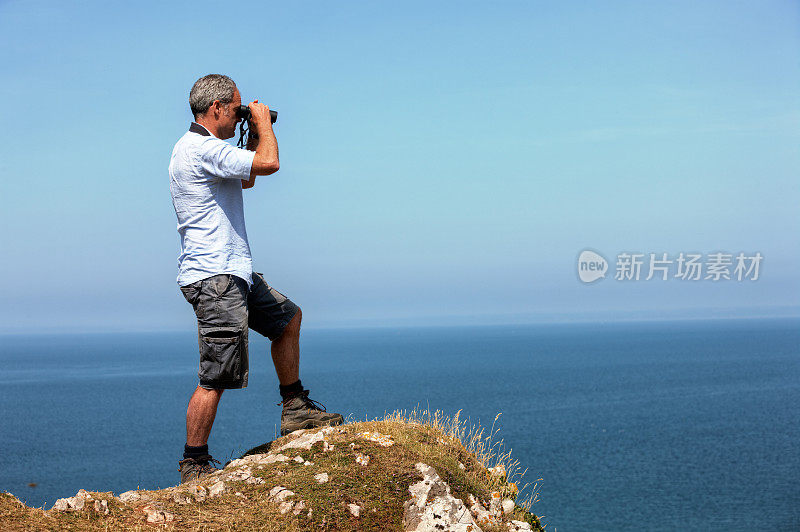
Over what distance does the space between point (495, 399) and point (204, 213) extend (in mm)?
120149

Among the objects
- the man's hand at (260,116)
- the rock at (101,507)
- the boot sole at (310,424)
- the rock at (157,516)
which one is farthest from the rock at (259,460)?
the man's hand at (260,116)

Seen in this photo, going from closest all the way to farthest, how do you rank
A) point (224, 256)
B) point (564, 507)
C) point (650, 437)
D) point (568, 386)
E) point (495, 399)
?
point (224, 256) → point (564, 507) → point (650, 437) → point (495, 399) → point (568, 386)

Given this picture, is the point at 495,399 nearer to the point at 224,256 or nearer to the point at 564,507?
the point at 564,507

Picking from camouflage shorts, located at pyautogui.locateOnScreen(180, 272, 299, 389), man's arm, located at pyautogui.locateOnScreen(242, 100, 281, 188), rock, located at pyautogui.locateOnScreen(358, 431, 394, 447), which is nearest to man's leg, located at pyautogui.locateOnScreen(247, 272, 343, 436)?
camouflage shorts, located at pyautogui.locateOnScreen(180, 272, 299, 389)

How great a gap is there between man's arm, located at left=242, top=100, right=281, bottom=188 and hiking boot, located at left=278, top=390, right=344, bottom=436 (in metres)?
2.91

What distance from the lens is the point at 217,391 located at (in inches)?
260

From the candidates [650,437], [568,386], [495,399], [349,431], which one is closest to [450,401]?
[495,399]

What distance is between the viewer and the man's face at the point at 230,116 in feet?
21.5

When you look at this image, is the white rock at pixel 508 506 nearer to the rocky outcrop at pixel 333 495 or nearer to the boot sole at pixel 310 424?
the rocky outcrop at pixel 333 495

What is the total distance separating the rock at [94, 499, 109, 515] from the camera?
5691 mm

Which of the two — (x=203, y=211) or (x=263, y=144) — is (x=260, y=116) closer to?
(x=263, y=144)

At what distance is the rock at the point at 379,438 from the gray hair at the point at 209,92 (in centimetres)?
378

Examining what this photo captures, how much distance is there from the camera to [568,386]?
482ft

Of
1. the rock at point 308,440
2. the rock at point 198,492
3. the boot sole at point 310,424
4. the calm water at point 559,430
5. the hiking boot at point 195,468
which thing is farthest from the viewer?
the calm water at point 559,430
